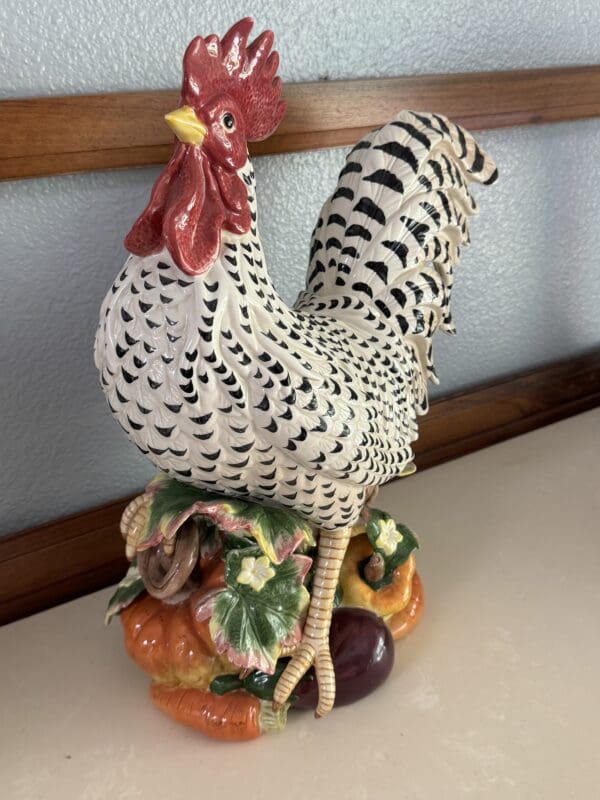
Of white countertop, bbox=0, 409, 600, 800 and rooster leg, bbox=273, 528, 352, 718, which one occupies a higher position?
rooster leg, bbox=273, 528, 352, 718

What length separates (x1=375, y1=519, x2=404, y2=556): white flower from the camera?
0.77 m

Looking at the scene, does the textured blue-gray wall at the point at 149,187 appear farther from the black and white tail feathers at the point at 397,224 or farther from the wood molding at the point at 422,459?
the black and white tail feathers at the point at 397,224

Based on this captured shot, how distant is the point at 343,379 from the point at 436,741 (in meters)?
0.30

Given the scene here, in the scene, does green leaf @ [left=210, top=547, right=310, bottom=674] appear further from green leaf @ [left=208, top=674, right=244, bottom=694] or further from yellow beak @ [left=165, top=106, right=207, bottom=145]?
yellow beak @ [left=165, top=106, right=207, bottom=145]

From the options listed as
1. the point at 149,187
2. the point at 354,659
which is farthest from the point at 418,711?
the point at 149,187

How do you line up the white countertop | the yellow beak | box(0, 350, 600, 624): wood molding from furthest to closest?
1. box(0, 350, 600, 624): wood molding
2. the white countertop
3. the yellow beak

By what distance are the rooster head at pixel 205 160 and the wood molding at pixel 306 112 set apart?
0.75 feet

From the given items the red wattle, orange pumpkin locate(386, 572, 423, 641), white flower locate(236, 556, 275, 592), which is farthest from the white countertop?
the red wattle

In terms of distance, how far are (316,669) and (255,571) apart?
4.0 inches

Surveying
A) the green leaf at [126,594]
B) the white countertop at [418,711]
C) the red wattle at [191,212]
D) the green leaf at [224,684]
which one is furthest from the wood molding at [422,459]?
the red wattle at [191,212]

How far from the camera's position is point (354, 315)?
0.75 meters

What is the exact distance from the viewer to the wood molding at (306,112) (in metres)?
0.75

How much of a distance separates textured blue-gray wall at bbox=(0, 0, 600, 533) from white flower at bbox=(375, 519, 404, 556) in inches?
11.6

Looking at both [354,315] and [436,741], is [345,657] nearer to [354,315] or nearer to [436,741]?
[436,741]
